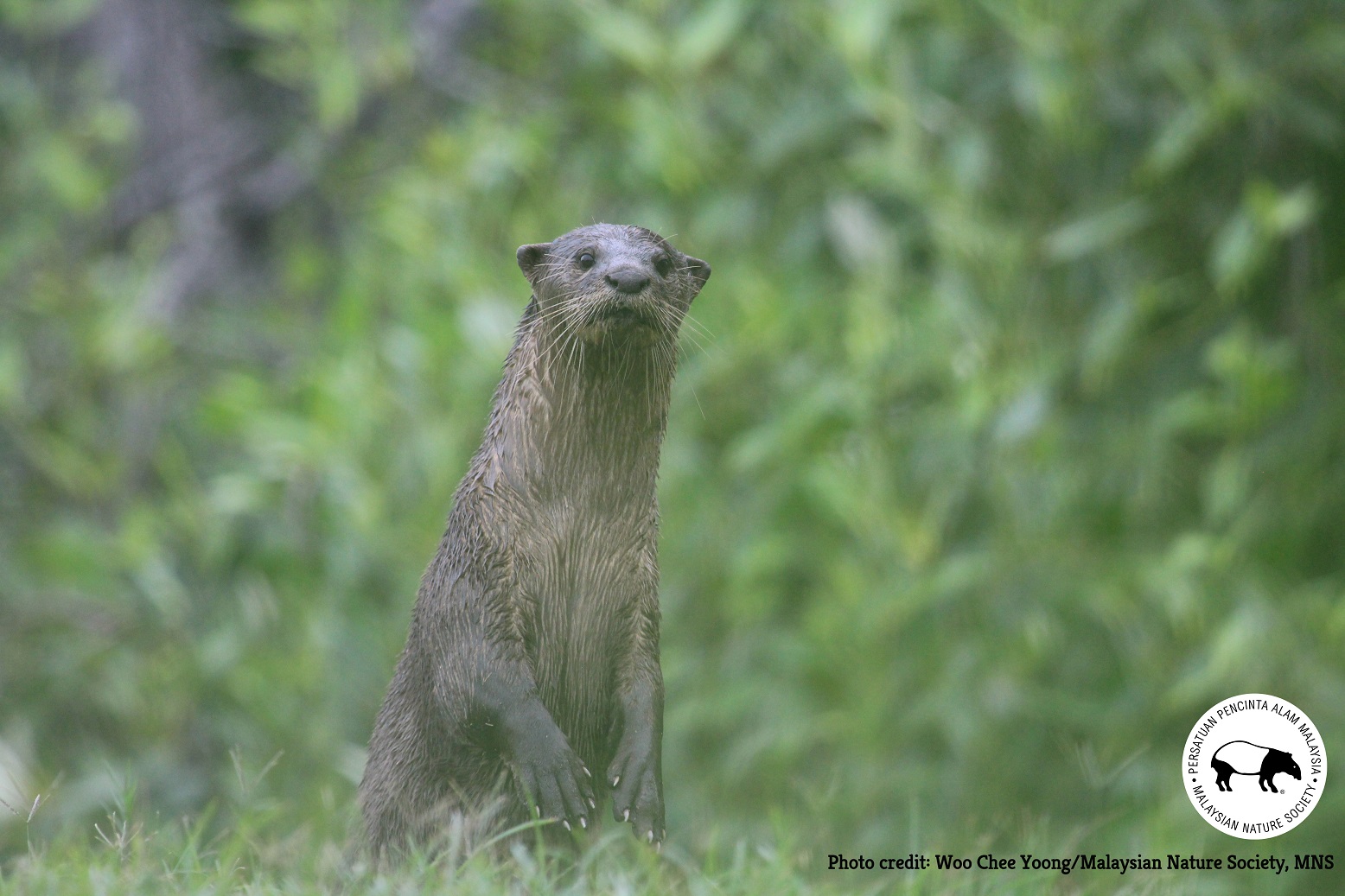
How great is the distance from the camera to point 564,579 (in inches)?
79.1

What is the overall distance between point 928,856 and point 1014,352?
104 inches

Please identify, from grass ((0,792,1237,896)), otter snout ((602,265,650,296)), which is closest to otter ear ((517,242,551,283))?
otter snout ((602,265,650,296))

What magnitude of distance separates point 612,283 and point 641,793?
67cm

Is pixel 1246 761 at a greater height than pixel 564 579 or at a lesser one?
greater

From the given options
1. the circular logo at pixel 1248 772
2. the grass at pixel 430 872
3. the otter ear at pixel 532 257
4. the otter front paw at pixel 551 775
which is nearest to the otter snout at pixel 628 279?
the otter ear at pixel 532 257

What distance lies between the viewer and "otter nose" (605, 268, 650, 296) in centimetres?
189

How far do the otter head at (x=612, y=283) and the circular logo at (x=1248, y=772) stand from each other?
1.47 metres

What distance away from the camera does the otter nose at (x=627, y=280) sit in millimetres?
1890

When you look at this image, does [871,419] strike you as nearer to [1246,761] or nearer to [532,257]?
[1246,761]

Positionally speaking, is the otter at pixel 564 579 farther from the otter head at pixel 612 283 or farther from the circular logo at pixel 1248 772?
the circular logo at pixel 1248 772

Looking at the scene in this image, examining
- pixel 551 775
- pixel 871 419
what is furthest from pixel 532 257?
pixel 871 419

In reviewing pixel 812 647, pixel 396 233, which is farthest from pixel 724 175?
pixel 812 647

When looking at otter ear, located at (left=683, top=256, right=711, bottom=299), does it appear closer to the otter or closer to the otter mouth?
the otter

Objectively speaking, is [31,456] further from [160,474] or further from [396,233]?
[396,233]
